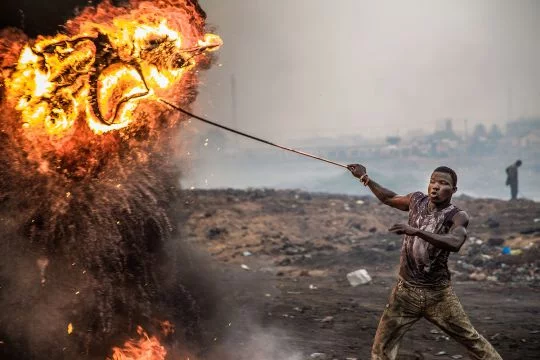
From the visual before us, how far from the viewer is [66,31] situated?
519 centimetres

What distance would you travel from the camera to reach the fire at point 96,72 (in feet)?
15.6

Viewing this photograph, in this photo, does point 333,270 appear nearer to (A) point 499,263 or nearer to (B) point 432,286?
(A) point 499,263

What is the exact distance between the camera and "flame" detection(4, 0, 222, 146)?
4.74 metres

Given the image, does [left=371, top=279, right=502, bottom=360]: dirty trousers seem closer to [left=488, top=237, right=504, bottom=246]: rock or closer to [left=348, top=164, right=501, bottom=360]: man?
[left=348, top=164, right=501, bottom=360]: man

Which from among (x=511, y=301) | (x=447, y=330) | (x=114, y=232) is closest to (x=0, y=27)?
(x=114, y=232)

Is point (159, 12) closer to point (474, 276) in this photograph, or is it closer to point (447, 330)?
point (447, 330)

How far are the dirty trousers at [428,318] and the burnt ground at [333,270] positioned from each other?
70.0 inches

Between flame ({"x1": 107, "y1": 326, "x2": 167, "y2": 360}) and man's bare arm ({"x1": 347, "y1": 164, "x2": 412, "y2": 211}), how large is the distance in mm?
2546

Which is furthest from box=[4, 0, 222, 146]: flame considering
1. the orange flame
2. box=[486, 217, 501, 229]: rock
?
box=[486, 217, 501, 229]: rock

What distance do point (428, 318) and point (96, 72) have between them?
3468 mm

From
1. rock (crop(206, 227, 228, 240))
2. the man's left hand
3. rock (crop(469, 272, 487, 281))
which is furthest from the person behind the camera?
rock (crop(206, 227, 228, 240))

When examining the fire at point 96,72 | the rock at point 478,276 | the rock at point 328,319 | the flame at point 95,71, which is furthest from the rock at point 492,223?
the flame at point 95,71

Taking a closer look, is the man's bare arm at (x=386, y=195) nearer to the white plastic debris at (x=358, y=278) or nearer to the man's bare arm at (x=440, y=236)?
the man's bare arm at (x=440, y=236)

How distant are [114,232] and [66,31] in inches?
81.8
